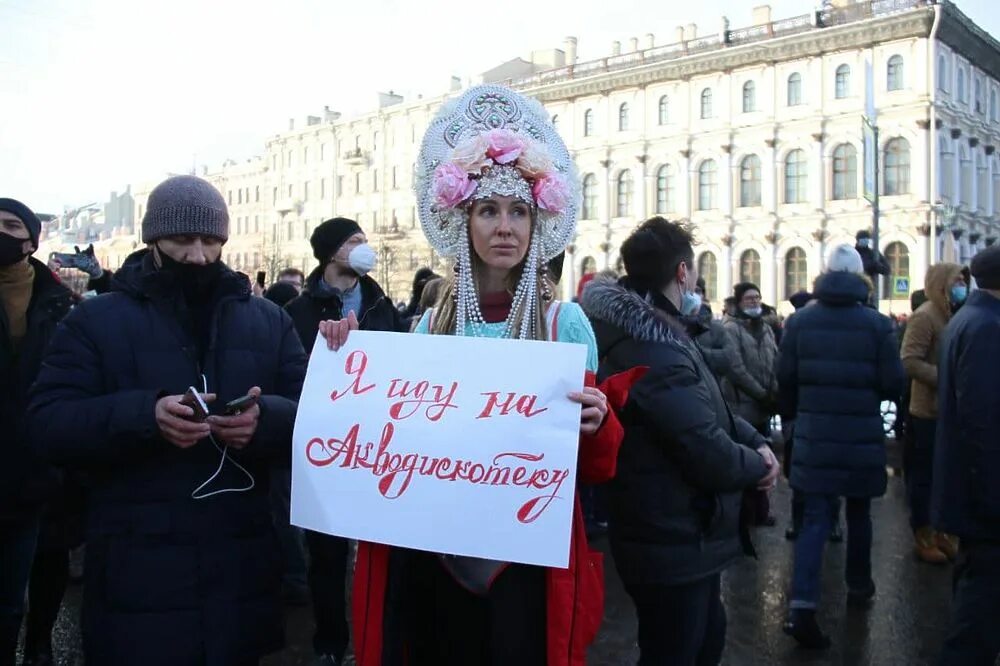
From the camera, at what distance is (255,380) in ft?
8.87

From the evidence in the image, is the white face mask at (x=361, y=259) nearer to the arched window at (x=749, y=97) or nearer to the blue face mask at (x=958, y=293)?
the blue face mask at (x=958, y=293)

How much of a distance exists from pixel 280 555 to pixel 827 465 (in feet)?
11.1

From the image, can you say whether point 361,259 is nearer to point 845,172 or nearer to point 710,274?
point 845,172

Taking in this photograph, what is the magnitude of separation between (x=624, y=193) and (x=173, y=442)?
47765mm

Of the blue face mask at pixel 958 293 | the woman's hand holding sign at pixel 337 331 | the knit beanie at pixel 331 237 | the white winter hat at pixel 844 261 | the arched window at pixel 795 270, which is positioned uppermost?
the arched window at pixel 795 270

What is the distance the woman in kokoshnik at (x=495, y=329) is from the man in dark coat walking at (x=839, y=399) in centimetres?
282

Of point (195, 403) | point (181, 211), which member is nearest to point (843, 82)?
point (181, 211)

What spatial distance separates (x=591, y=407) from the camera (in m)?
2.26

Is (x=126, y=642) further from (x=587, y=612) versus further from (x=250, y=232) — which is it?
(x=250, y=232)

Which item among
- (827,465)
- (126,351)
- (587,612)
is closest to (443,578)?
(587,612)

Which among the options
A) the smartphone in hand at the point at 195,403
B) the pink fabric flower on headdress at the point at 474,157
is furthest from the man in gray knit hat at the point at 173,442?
the pink fabric flower on headdress at the point at 474,157

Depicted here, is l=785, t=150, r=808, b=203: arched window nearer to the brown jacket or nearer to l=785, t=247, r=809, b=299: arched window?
l=785, t=247, r=809, b=299: arched window

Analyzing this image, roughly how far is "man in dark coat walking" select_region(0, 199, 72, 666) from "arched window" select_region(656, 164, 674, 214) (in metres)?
44.8

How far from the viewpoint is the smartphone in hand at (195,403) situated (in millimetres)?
2350
